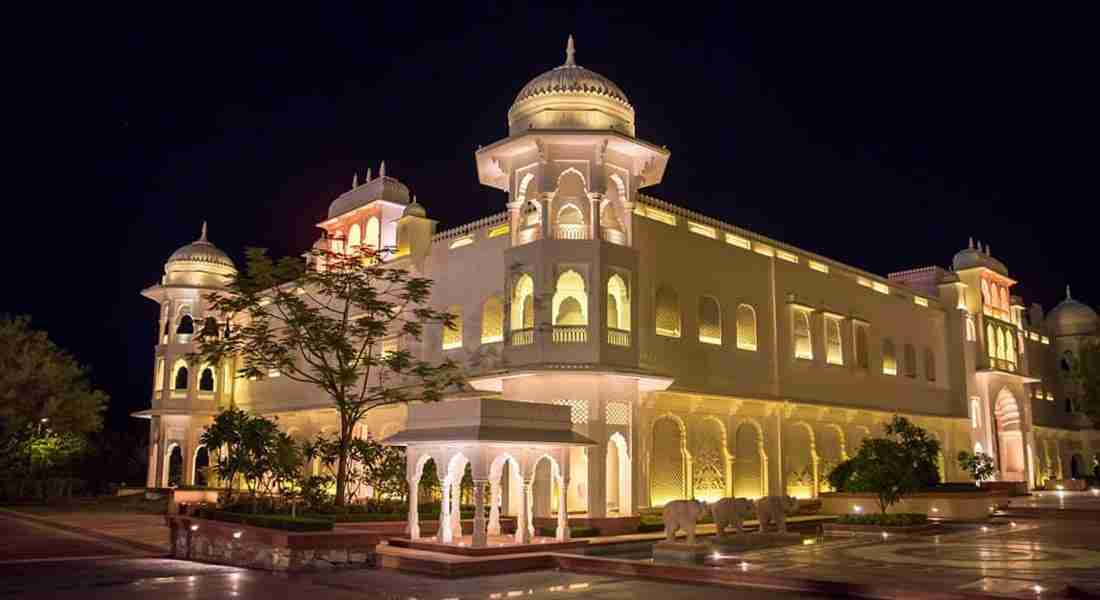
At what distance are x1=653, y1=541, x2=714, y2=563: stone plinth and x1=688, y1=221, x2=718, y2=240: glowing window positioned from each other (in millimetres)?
12302

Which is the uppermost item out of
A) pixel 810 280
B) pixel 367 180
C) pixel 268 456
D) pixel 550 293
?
pixel 367 180

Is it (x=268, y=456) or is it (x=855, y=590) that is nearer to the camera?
(x=855, y=590)

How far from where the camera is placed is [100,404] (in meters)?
42.7

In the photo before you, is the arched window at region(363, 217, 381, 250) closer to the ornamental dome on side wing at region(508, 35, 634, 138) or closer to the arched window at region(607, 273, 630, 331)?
the ornamental dome on side wing at region(508, 35, 634, 138)

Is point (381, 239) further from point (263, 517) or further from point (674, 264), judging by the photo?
point (263, 517)

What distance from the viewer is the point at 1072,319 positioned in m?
49.1

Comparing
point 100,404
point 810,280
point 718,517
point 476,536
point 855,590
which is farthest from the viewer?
point 100,404

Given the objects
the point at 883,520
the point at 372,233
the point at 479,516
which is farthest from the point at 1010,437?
the point at 479,516

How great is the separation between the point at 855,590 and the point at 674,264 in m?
14.1

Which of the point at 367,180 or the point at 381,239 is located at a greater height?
the point at 367,180

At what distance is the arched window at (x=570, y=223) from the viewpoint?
23.0 metres

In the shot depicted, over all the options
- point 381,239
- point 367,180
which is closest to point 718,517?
point 381,239

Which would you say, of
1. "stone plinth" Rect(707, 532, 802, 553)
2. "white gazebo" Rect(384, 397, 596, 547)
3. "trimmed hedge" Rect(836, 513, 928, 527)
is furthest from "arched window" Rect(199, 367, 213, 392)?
"stone plinth" Rect(707, 532, 802, 553)

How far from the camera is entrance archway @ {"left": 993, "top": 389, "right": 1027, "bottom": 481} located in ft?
131
